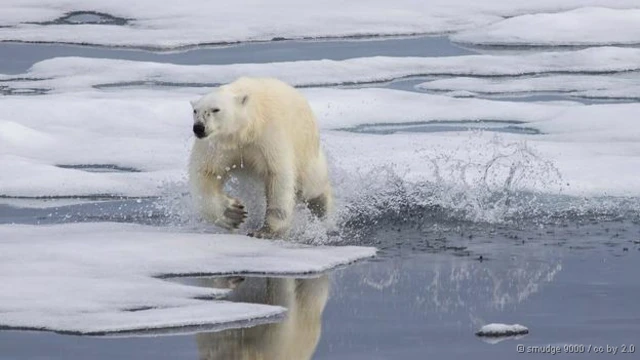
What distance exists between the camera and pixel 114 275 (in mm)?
5863

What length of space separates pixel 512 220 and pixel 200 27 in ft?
33.4

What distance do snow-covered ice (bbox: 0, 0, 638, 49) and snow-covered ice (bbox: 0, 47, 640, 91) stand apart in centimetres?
198

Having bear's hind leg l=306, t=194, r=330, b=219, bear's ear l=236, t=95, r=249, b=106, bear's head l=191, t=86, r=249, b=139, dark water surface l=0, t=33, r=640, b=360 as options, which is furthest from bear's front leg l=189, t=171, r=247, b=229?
bear's hind leg l=306, t=194, r=330, b=219

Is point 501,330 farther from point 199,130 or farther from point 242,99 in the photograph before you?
point 242,99

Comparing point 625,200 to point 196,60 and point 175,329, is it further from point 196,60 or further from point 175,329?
point 196,60

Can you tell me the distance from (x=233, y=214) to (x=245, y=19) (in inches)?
423

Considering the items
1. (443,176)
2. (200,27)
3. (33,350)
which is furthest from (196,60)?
(33,350)

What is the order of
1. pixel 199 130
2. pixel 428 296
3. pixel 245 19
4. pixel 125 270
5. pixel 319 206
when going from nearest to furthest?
pixel 428 296, pixel 125 270, pixel 199 130, pixel 319 206, pixel 245 19

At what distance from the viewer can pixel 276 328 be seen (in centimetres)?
504

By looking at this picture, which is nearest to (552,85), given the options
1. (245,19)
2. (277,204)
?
(245,19)

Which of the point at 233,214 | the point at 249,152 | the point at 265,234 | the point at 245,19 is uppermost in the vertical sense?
the point at 245,19

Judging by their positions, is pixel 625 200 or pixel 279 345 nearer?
pixel 279 345

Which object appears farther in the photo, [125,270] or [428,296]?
[125,270]

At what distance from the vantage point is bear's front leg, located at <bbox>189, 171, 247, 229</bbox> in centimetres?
693
